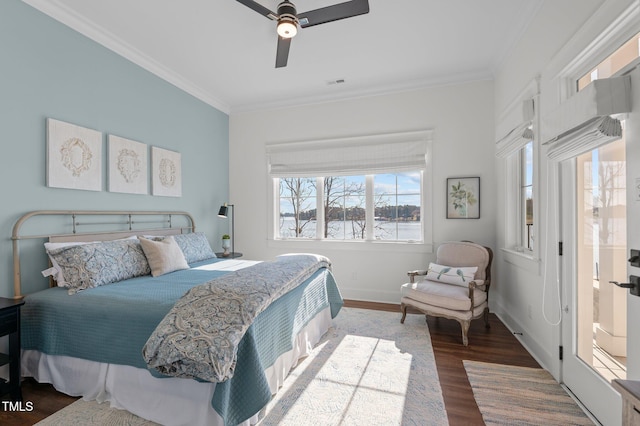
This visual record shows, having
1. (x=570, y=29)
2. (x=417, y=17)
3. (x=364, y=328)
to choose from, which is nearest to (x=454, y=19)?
(x=417, y=17)

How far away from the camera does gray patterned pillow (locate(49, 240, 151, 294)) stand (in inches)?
91.2

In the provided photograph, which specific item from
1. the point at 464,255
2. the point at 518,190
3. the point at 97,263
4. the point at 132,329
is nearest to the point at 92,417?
the point at 132,329

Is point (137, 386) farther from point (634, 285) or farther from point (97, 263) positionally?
point (634, 285)

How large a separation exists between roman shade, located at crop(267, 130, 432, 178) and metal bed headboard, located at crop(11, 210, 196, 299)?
1.61m

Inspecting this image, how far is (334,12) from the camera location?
217 centimetres

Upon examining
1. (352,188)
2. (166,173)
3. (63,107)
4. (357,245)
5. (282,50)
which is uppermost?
(282,50)

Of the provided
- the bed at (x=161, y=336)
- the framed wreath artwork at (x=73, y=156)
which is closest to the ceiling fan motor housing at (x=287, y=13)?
the bed at (x=161, y=336)

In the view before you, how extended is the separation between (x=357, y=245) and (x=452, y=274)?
1414 millimetres

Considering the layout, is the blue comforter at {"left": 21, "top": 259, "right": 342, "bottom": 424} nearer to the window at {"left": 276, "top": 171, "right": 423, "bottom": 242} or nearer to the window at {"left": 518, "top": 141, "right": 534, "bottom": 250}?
the window at {"left": 276, "top": 171, "right": 423, "bottom": 242}

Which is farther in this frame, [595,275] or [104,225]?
[104,225]

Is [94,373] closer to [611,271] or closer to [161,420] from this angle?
[161,420]

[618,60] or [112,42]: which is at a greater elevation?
[112,42]

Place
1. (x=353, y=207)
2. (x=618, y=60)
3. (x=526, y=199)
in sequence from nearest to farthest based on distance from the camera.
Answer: (x=618, y=60) → (x=526, y=199) → (x=353, y=207)

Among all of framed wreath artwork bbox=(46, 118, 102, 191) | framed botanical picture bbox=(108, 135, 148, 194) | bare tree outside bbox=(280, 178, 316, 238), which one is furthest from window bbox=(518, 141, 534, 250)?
framed wreath artwork bbox=(46, 118, 102, 191)
